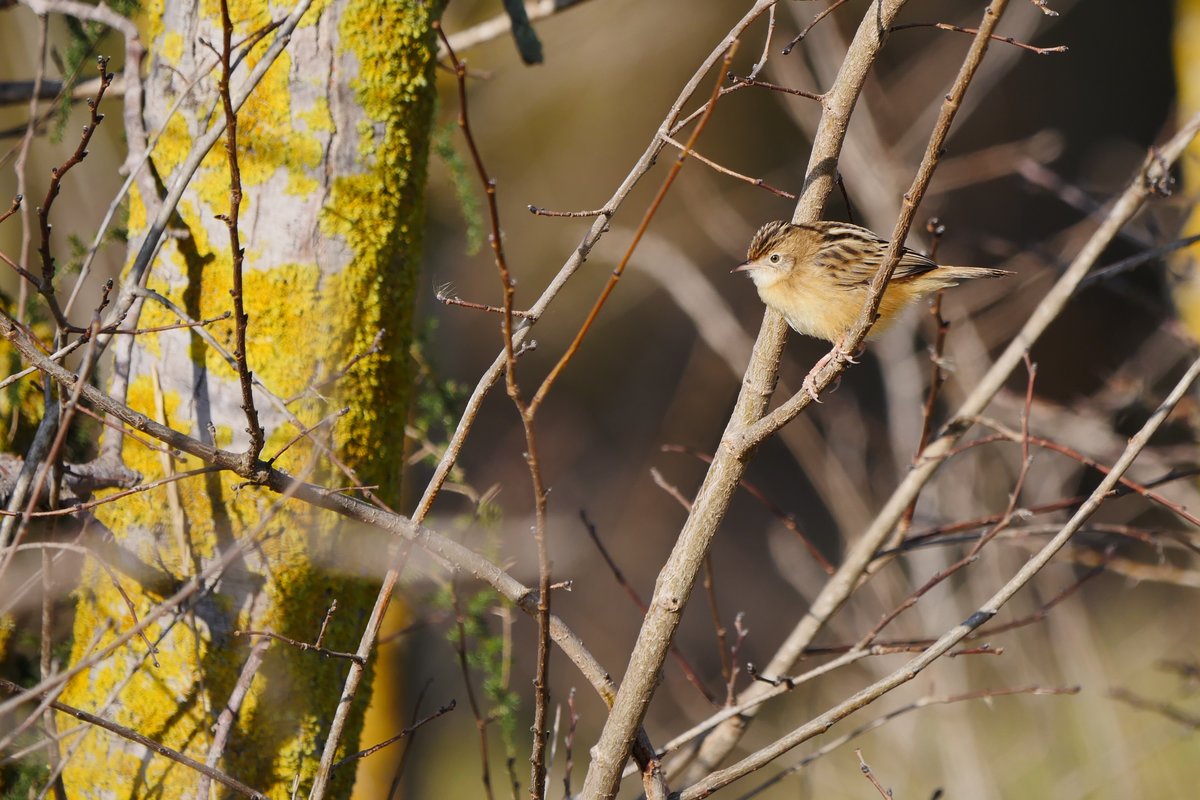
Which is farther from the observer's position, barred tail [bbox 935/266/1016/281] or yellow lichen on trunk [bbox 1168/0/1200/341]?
yellow lichen on trunk [bbox 1168/0/1200/341]

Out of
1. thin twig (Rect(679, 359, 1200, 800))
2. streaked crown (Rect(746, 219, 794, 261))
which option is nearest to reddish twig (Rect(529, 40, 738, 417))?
thin twig (Rect(679, 359, 1200, 800))

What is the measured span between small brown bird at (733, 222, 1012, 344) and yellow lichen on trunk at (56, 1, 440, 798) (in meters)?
1.22

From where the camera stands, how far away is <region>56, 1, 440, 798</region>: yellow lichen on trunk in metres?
2.21

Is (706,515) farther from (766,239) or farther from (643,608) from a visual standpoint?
(766,239)

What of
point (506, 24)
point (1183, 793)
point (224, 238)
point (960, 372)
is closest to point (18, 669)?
point (224, 238)

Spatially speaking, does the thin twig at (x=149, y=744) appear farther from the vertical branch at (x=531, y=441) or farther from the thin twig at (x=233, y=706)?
the vertical branch at (x=531, y=441)

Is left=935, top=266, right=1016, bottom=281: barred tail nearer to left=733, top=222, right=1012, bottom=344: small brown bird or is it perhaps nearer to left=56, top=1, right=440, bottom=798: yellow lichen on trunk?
left=733, top=222, right=1012, bottom=344: small brown bird

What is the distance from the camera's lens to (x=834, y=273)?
3.13 metres

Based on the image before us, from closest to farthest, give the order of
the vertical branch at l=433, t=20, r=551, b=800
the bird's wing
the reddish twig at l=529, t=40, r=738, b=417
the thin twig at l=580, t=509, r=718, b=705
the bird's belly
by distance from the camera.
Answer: the vertical branch at l=433, t=20, r=551, b=800 → the reddish twig at l=529, t=40, r=738, b=417 → the thin twig at l=580, t=509, r=718, b=705 → the bird's belly → the bird's wing

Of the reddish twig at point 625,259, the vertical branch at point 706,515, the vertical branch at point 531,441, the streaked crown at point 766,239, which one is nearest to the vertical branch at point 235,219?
the vertical branch at point 531,441

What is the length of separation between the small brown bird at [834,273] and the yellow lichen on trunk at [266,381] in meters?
1.22

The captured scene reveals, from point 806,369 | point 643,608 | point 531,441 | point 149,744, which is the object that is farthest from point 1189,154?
point 806,369

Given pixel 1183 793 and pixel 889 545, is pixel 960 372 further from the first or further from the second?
pixel 1183 793

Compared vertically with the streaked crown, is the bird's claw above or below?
below
